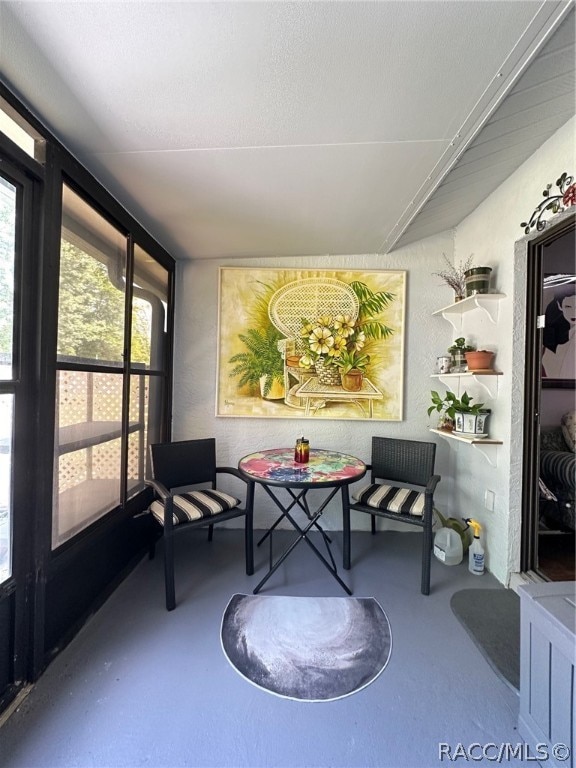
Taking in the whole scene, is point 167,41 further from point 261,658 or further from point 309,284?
point 261,658

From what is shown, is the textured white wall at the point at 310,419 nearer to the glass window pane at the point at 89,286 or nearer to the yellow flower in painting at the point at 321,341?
the yellow flower in painting at the point at 321,341

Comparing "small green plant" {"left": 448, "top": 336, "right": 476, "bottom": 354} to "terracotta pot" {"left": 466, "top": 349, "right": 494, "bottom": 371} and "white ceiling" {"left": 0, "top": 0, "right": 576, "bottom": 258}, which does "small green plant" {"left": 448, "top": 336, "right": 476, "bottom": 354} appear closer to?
"terracotta pot" {"left": 466, "top": 349, "right": 494, "bottom": 371}

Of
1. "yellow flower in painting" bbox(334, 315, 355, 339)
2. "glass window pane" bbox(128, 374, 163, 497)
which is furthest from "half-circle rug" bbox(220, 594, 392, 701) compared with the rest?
"yellow flower in painting" bbox(334, 315, 355, 339)

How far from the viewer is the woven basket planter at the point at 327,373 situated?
2545mm

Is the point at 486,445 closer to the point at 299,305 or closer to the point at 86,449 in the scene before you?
the point at 299,305

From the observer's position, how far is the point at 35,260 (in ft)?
4.13

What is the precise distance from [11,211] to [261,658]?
7.32 ft

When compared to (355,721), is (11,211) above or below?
above

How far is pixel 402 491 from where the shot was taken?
213 cm

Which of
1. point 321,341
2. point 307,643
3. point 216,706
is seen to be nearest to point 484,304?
point 321,341

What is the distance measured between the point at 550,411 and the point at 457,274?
1660mm

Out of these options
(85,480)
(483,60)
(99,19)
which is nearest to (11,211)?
(99,19)

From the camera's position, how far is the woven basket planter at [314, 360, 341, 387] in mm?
2545

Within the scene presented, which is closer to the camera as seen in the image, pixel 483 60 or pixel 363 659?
pixel 483 60
